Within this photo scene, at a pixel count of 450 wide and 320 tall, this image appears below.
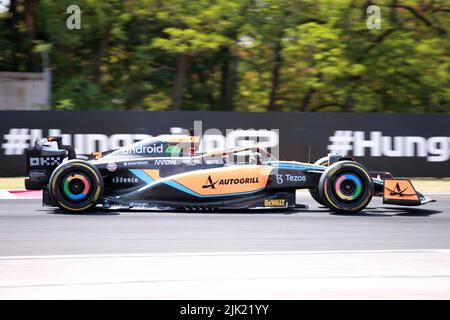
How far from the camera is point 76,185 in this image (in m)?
9.77

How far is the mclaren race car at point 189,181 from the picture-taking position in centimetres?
980

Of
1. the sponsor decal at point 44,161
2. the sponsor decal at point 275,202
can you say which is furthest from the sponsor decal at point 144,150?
the sponsor decal at point 275,202

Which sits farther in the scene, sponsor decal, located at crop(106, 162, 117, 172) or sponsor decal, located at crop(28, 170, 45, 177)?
sponsor decal, located at crop(28, 170, 45, 177)

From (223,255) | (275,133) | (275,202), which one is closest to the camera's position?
(223,255)

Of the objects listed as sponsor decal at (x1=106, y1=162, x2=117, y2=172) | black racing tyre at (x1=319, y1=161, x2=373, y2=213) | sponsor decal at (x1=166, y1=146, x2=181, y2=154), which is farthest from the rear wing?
sponsor decal at (x1=106, y1=162, x2=117, y2=172)

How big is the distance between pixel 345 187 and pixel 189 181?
2.27 m

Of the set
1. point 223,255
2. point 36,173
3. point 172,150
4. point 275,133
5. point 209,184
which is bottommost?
point 223,255

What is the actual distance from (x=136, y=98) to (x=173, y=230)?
54.0 ft

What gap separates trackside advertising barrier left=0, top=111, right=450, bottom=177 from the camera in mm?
16094

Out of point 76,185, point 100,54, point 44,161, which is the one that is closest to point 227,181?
point 76,185

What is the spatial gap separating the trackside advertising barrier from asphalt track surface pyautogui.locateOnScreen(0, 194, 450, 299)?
5.76 m

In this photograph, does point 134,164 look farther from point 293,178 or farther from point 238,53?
point 238,53

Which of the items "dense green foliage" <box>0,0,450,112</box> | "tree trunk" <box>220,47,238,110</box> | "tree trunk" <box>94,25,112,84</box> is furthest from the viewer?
"tree trunk" <box>220,47,238,110</box>

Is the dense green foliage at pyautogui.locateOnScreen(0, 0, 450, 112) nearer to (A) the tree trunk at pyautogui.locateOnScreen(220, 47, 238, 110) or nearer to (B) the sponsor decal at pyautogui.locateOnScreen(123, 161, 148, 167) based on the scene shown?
(A) the tree trunk at pyautogui.locateOnScreen(220, 47, 238, 110)
